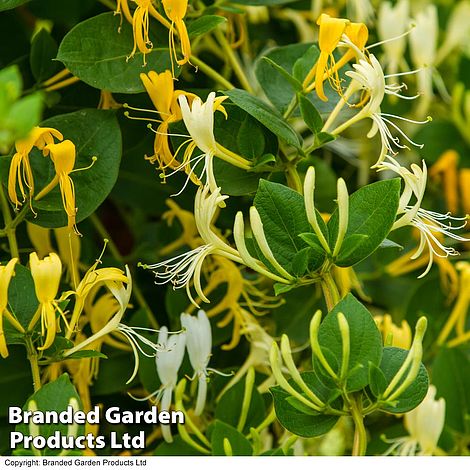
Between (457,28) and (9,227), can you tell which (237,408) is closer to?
(9,227)

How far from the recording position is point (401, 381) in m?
0.44

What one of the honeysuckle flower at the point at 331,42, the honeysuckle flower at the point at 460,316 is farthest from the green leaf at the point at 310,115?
the honeysuckle flower at the point at 460,316

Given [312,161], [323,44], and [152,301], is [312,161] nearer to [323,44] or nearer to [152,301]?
[152,301]

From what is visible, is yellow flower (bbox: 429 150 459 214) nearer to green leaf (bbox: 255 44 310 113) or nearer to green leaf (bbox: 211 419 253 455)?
green leaf (bbox: 255 44 310 113)

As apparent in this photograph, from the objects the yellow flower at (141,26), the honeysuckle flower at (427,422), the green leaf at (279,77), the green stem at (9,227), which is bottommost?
the honeysuckle flower at (427,422)

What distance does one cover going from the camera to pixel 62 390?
44 centimetres

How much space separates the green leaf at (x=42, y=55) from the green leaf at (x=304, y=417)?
27 centimetres

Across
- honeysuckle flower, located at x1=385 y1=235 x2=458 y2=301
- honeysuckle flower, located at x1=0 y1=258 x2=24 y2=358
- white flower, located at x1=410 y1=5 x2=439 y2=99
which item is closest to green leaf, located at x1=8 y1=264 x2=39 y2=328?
honeysuckle flower, located at x1=0 y1=258 x2=24 y2=358

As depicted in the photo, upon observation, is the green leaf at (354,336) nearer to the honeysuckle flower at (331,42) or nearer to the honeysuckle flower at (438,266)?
the honeysuckle flower at (331,42)

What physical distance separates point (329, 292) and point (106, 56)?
19cm

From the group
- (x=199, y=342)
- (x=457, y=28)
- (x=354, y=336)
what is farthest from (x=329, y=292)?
(x=457, y=28)

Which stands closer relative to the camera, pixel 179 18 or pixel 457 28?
pixel 179 18

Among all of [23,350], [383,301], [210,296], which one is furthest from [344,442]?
[23,350]

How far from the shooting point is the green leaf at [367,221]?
436 millimetres
